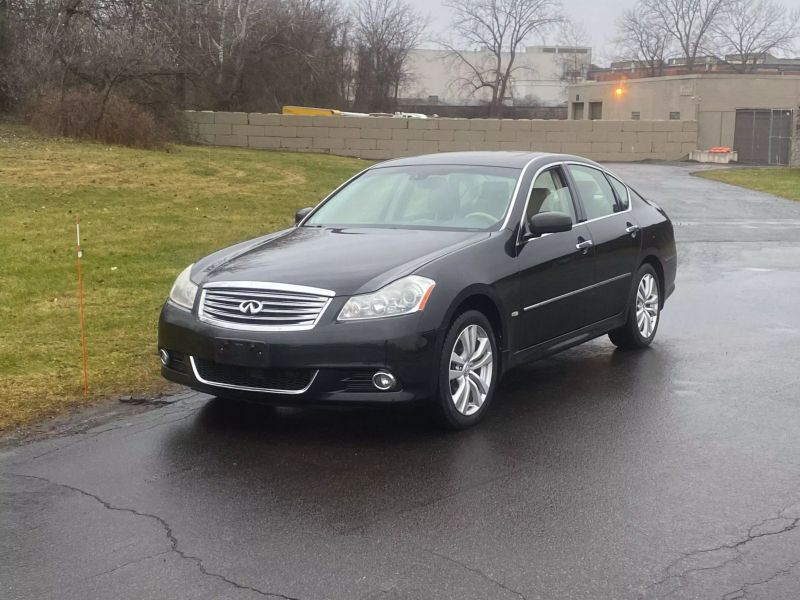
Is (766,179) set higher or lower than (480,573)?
higher

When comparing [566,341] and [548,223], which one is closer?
[548,223]

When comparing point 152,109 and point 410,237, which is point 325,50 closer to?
point 152,109

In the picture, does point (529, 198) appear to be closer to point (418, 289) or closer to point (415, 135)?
point (418, 289)

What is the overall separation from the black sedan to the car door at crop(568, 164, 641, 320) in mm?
18

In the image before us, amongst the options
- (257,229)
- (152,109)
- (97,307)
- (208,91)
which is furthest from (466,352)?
(208,91)

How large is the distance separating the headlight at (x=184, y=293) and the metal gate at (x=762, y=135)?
41044 millimetres

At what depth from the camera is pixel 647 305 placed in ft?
28.1

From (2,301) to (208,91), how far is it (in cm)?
3449

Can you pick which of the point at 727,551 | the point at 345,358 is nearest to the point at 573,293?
the point at 345,358

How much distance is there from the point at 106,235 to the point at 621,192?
8228 millimetres

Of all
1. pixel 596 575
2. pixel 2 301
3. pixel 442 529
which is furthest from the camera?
pixel 2 301

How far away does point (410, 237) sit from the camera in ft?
21.8

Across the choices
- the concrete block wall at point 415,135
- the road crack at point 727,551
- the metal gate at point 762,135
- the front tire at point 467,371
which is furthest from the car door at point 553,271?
the metal gate at point 762,135

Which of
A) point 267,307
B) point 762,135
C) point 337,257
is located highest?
point 762,135
